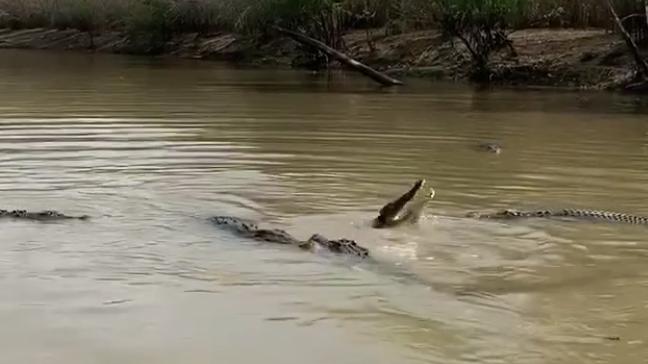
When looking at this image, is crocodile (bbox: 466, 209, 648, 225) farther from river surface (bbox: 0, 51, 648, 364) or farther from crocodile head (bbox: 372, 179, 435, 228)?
crocodile head (bbox: 372, 179, 435, 228)

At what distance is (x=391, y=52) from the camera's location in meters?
36.8

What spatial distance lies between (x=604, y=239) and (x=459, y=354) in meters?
3.34

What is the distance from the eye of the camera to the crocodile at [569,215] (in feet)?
29.5

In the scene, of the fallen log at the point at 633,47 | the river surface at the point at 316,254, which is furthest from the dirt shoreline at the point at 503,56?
the river surface at the point at 316,254

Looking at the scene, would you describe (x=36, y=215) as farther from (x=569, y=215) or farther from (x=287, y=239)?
(x=569, y=215)

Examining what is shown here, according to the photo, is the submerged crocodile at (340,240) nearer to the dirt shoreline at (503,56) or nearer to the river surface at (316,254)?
the river surface at (316,254)

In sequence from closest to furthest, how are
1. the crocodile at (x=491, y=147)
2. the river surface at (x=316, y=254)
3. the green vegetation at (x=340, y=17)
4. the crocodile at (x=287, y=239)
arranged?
1. the river surface at (x=316, y=254)
2. the crocodile at (x=287, y=239)
3. the crocodile at (x=491, y=147)
4. the green vegetation at (x=340, y=17)

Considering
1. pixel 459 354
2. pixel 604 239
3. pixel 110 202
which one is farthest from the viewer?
pixel 110 202

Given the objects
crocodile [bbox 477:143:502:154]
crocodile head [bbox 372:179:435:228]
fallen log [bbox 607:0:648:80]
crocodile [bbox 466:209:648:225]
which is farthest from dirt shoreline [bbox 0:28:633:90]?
crocodile head [bbox 372:179:435:228]

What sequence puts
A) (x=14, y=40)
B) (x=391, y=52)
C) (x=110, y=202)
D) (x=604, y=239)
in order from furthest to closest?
1. (x=14, y=40)
2. (x=391, y=52)
3. (x=110, y=202)
4. (x=604, y=239)

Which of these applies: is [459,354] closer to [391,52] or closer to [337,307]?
[337,307]

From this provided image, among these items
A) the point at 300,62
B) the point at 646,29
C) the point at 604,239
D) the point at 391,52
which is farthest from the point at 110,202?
the point at 300,62

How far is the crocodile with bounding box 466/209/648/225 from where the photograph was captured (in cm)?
900

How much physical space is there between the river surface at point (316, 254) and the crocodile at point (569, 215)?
7.6 inches
